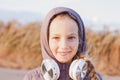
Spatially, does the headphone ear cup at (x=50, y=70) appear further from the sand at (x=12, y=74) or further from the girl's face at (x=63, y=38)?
the sand at (x=12, y=74)

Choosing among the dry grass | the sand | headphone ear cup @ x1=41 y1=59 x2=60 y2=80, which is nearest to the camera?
headphone ear cup @ x1=41 y1=59 x2=60 y2=80

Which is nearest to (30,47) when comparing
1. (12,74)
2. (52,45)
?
(12,74)

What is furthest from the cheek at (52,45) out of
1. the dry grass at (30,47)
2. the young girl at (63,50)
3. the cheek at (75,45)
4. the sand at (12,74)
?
the dry grass at (30,47)

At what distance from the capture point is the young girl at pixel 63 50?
97.2 inches

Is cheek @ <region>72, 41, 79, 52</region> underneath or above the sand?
above

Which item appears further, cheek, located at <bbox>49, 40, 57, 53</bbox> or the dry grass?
the dry grass

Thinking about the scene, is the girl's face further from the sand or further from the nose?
the sand

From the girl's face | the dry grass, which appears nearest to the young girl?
the girl's face

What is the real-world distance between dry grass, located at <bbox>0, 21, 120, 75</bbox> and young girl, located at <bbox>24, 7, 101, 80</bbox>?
5.79 m

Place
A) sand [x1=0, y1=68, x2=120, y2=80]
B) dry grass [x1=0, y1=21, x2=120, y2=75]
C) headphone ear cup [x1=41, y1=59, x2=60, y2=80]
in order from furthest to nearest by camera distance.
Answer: dry grass [x1=0, y1=21, x2=120, y2=75] < sand [x1=0, y1=68, x2=120, y2=80] < headphone ear cup [x1=41, y1=59, x2=60, y2=80]

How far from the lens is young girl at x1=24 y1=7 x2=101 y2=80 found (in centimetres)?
247

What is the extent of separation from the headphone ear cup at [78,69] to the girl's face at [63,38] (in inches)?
2.5

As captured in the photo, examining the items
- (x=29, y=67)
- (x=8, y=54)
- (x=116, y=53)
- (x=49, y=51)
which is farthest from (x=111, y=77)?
(x=49, y=51)

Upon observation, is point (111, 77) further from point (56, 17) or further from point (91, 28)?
point (56, 17)
